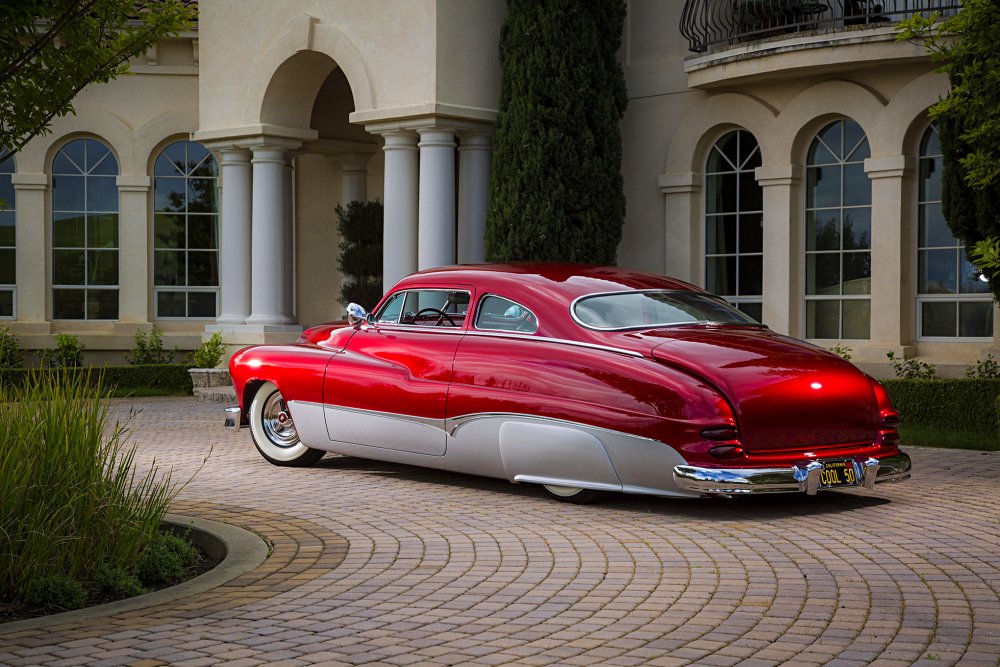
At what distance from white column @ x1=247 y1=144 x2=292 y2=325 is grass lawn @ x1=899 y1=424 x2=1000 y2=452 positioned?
1021cm

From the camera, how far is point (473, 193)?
18.0m

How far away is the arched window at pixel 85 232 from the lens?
22188 mm

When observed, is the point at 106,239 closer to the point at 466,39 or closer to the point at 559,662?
the point at 466,39

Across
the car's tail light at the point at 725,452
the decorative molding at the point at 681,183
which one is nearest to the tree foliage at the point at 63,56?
the car's tail light at the point at 725,452

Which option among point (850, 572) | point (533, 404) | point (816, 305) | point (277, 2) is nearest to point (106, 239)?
point (277, 2)

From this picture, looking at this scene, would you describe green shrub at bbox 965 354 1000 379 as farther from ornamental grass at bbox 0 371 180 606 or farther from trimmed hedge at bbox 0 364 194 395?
trimmed hedge at bbox 0 364 194 395

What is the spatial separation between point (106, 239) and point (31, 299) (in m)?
1.68

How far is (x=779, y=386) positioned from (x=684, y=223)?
33.1ft

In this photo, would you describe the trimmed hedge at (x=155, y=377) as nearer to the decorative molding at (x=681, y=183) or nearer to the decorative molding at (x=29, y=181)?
the decorative molding at (x=29, y=181)

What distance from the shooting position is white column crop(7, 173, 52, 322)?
21828mm

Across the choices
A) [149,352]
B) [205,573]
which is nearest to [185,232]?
[149,352]

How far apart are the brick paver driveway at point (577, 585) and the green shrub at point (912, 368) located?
5611 mm

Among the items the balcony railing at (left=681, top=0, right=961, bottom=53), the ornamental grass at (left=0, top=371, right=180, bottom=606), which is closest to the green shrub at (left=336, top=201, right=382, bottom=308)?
the balcony railing at (left=681, top=0, right=961, bottom=53)

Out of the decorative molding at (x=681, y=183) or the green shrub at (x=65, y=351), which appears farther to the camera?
the green shrub at (x=65, y=351)
